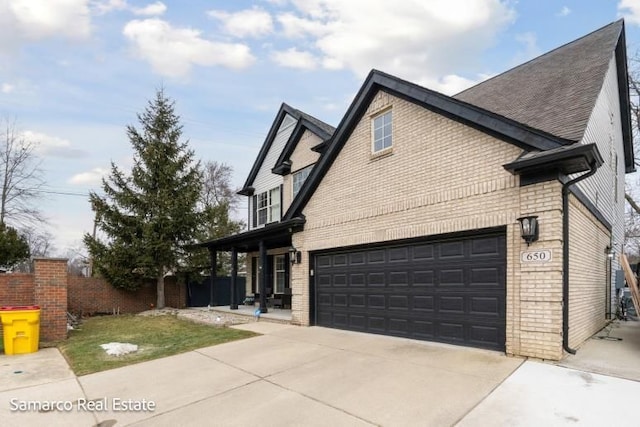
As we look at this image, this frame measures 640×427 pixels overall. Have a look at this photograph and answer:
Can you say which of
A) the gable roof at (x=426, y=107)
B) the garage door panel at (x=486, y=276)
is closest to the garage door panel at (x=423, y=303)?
the garage door panel at (x=486, y=276)

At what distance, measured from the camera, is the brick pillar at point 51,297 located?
29.8ft

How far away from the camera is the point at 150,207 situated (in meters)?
16.4

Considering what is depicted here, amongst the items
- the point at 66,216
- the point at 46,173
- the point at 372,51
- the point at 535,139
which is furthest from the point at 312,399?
the point at 66,216

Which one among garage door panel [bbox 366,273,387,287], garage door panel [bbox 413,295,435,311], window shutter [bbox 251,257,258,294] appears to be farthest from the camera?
Answer: window shutter [bbox 251,257,258,294]

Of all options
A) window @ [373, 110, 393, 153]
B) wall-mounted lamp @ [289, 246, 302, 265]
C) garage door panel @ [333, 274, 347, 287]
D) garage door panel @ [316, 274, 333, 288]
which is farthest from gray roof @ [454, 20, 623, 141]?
wall-mounted lamp @ [289, 246, 302, 265]

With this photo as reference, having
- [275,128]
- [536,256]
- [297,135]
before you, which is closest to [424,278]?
[536,256]

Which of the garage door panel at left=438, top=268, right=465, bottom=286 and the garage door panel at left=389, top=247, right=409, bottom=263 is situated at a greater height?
the garage door panel at left=389, top=247, right=409, bottom=263

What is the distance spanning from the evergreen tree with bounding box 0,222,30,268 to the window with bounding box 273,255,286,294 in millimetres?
11098

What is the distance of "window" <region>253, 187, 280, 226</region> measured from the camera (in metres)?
16.7

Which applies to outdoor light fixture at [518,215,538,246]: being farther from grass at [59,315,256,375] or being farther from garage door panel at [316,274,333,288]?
grass at [59,315,256,375]

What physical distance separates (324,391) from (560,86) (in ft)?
26.4

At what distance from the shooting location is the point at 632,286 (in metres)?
8.35

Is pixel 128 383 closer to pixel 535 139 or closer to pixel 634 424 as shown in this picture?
pixel 634 424

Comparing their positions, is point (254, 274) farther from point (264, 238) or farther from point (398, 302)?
point (398, 302)
